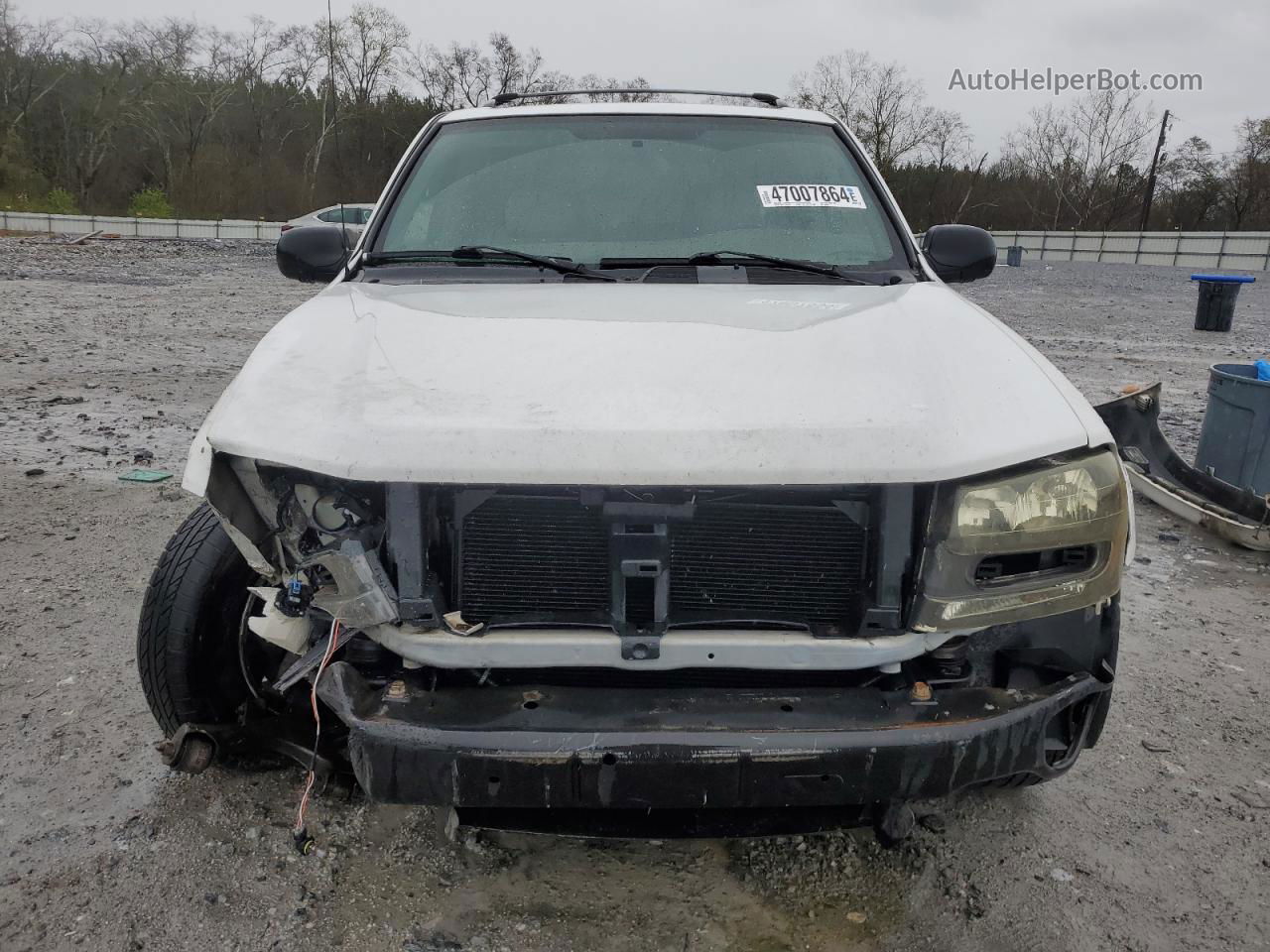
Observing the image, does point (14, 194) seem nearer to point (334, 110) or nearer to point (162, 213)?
point (162, 213)

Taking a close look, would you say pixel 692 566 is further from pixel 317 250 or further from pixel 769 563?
pixel 317 250

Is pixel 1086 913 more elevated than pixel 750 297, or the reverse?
pixel 750 297

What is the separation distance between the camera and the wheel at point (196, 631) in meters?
2.46

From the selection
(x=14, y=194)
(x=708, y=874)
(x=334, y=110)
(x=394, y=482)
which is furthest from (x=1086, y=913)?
(x=14, y=194)

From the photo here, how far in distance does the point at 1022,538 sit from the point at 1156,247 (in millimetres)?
38356

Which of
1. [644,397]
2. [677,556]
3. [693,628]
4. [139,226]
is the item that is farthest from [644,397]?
[139,226]

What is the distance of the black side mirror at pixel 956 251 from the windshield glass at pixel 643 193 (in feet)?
0.79

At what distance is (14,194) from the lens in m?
39.7

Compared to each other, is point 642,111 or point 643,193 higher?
point 642,111

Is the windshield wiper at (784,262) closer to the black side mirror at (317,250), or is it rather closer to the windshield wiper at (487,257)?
the windshield wiper at (487,257)

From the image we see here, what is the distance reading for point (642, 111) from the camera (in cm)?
334

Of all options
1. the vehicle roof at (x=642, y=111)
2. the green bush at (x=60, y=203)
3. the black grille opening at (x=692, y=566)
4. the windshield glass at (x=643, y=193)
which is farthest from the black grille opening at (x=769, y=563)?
the green bush at (x=60, y=203)

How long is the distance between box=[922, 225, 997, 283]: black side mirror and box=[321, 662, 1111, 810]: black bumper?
178 cm

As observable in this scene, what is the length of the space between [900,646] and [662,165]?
1.89 meters
